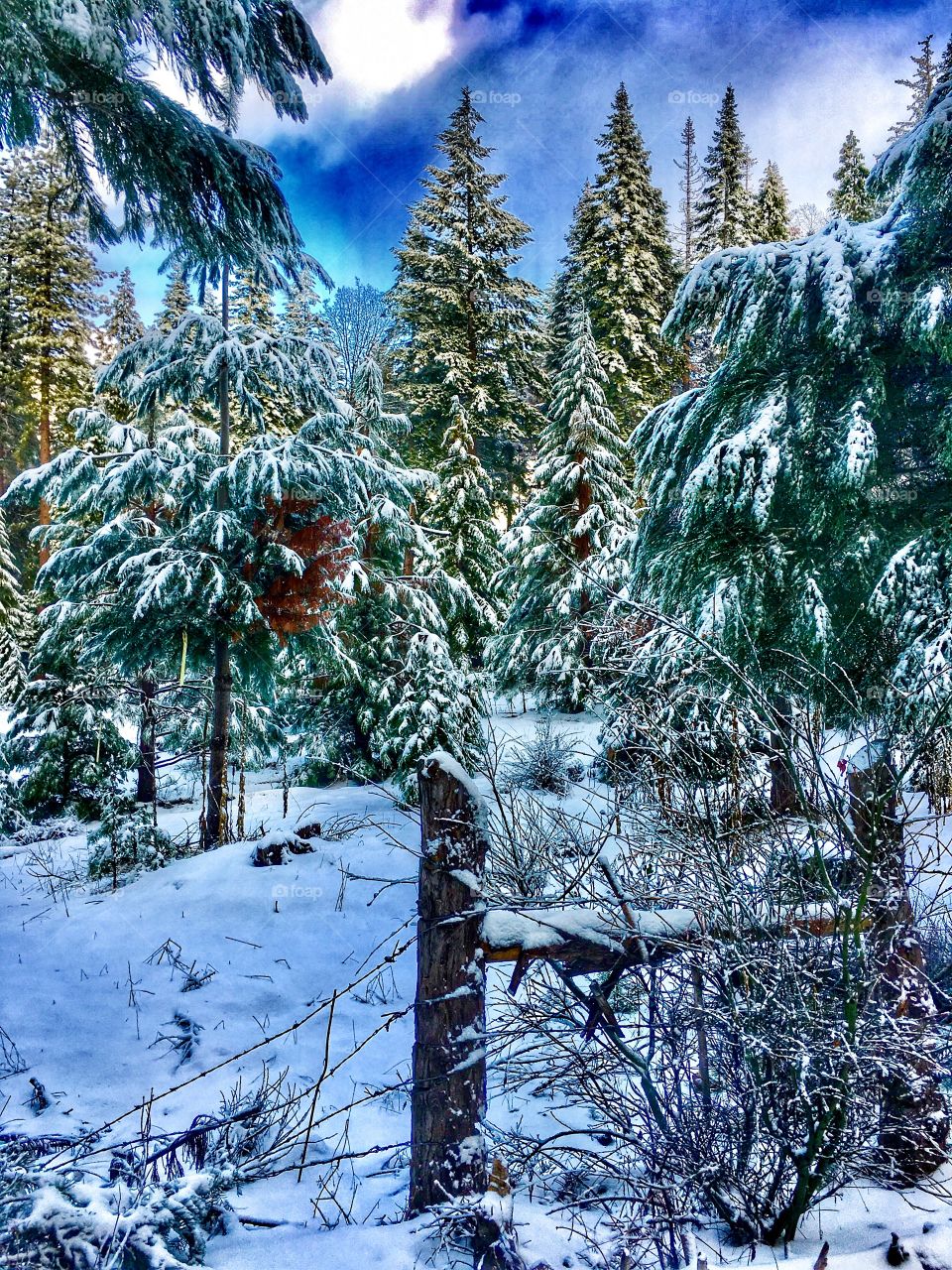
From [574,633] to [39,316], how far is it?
684 inches

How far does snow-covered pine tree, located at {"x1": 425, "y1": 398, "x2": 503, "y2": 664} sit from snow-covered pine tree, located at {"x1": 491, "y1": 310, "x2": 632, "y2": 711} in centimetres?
99

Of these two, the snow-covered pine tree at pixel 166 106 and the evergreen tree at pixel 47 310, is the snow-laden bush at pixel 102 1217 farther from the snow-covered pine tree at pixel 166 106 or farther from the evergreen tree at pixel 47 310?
the evergreen tree at pixel 47 310

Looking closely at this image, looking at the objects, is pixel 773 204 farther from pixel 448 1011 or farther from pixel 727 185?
pixel 448 1011

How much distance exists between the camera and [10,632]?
1367cm

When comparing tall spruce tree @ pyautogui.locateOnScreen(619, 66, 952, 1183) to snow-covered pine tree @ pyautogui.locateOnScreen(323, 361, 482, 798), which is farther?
snow-covered pine tree @ pyautogui.locateOnScreen(323, 361, 482, 798)

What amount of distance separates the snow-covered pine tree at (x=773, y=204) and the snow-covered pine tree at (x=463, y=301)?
7.62 m

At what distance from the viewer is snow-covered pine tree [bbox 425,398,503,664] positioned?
14664 mm

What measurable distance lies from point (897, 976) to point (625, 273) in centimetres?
1884

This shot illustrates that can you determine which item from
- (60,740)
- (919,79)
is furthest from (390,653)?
(919,79)

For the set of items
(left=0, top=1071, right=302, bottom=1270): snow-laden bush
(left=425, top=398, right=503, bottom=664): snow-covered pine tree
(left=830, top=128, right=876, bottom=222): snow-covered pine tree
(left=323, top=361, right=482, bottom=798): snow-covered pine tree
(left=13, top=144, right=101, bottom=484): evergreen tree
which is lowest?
(left=0, top=1071, right=302, bottom=1270): snow-laden bush

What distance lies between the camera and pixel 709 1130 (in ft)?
6.74

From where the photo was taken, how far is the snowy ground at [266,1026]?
2037 mm

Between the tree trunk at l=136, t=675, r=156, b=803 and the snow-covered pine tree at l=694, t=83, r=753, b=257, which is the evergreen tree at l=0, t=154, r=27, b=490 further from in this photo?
the snow-covered pine tree at l=694, t=83, r=753, b=257

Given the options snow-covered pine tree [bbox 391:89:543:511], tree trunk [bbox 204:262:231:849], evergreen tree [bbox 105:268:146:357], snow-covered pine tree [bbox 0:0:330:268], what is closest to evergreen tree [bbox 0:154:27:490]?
evergreen tree [bbox 105:268:146:357]
